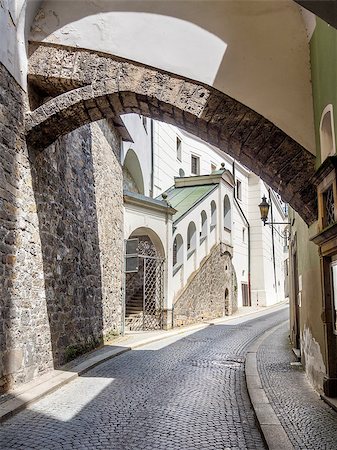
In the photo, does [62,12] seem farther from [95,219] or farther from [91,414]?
[91,414]

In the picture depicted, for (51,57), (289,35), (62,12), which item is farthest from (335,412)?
(62,12)

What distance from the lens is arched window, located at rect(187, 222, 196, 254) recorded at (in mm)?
16734

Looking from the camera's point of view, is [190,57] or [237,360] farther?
[237,360]

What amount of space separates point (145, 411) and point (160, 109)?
12.8ft

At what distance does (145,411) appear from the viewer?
15.7 ft

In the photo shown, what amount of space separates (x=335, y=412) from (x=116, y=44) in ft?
17.1

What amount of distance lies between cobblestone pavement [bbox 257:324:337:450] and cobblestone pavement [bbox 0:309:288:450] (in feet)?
1.03

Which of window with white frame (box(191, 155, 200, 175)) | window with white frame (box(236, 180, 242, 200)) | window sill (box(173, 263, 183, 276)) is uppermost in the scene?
window with white frame (box(191, 155, 200, 175))

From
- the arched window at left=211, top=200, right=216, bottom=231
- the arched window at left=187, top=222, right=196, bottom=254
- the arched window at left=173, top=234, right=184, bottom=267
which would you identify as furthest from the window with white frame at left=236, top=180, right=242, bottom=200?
the arched window at left=173, top=234, right=184, bottom=267

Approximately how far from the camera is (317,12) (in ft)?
8.44

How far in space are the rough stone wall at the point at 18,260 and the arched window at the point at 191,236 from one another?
1055 centimetres

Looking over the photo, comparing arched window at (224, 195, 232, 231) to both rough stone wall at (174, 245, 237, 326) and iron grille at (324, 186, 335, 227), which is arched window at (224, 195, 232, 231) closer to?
rough stone wall at (174, 245, 237, 326)

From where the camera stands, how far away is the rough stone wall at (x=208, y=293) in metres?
15.1

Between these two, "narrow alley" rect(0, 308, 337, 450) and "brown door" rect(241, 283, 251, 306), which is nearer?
"narrow alley" rect(0, 308, 337, 450)
